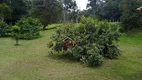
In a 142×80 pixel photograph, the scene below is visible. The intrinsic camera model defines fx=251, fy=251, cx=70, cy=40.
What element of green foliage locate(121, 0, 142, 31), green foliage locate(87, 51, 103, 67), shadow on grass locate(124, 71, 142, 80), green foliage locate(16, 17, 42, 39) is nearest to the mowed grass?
shadow on grass locate(124, 71, 142, 80)

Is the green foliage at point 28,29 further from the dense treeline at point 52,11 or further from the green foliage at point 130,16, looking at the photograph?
the green foliage at point 130,16

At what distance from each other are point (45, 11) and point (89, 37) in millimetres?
19280

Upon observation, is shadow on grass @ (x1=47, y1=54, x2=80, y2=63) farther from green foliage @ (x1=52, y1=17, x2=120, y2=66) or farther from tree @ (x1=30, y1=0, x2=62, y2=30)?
tree @ (x1=30, y1=0, x2=62, y2=30)

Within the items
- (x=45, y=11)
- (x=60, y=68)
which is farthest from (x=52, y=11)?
(x=60, y=68)

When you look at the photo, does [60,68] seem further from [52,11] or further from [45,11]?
[52,11]

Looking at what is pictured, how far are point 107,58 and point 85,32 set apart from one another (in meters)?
1.87

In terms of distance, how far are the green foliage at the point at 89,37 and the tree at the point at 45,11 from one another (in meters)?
17.6

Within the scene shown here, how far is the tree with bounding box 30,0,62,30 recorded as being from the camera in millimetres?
31906

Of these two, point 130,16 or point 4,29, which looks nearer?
point 4,29

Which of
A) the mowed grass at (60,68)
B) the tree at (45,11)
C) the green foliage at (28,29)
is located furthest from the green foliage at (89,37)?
the tree at (45,11)

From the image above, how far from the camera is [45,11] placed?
32188 mm

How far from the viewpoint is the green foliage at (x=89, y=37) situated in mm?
13133

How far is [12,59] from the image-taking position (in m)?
13.2

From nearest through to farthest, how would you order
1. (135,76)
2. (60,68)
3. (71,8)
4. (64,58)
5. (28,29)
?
(135,76) < (60,68) < (64,58) < (28,29) < (71,8)
